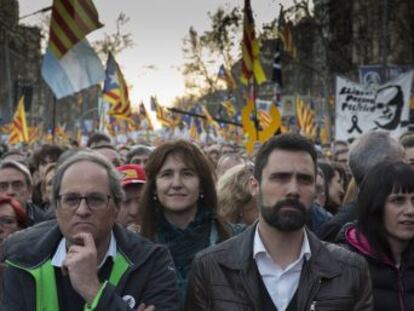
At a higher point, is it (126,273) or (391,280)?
(126,273)

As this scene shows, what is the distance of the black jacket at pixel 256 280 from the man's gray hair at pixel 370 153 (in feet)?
6.30

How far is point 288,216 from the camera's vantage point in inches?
159

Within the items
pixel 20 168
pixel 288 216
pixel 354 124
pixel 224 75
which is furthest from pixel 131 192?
pixel 224 75

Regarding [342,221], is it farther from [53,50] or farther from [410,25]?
[410,25]

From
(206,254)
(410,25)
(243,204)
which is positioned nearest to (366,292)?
(206,254)

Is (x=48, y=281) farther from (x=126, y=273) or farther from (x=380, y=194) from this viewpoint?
(x=380, y=194)

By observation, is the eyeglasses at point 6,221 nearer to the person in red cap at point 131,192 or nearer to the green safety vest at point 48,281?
the person in red cap at point 131,192

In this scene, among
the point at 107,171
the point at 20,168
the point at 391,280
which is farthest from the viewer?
the point at 20,168

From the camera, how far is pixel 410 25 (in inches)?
1374

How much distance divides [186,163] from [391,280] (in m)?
1.48

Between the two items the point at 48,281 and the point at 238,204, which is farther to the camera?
the point at 238,204

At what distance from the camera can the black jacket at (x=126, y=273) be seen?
4.10 m

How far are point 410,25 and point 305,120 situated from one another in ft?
17.6

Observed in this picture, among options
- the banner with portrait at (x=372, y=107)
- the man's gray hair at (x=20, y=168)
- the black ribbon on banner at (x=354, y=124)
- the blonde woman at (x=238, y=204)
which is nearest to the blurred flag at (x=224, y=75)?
the banner with portrait at (x=372, y=107)
